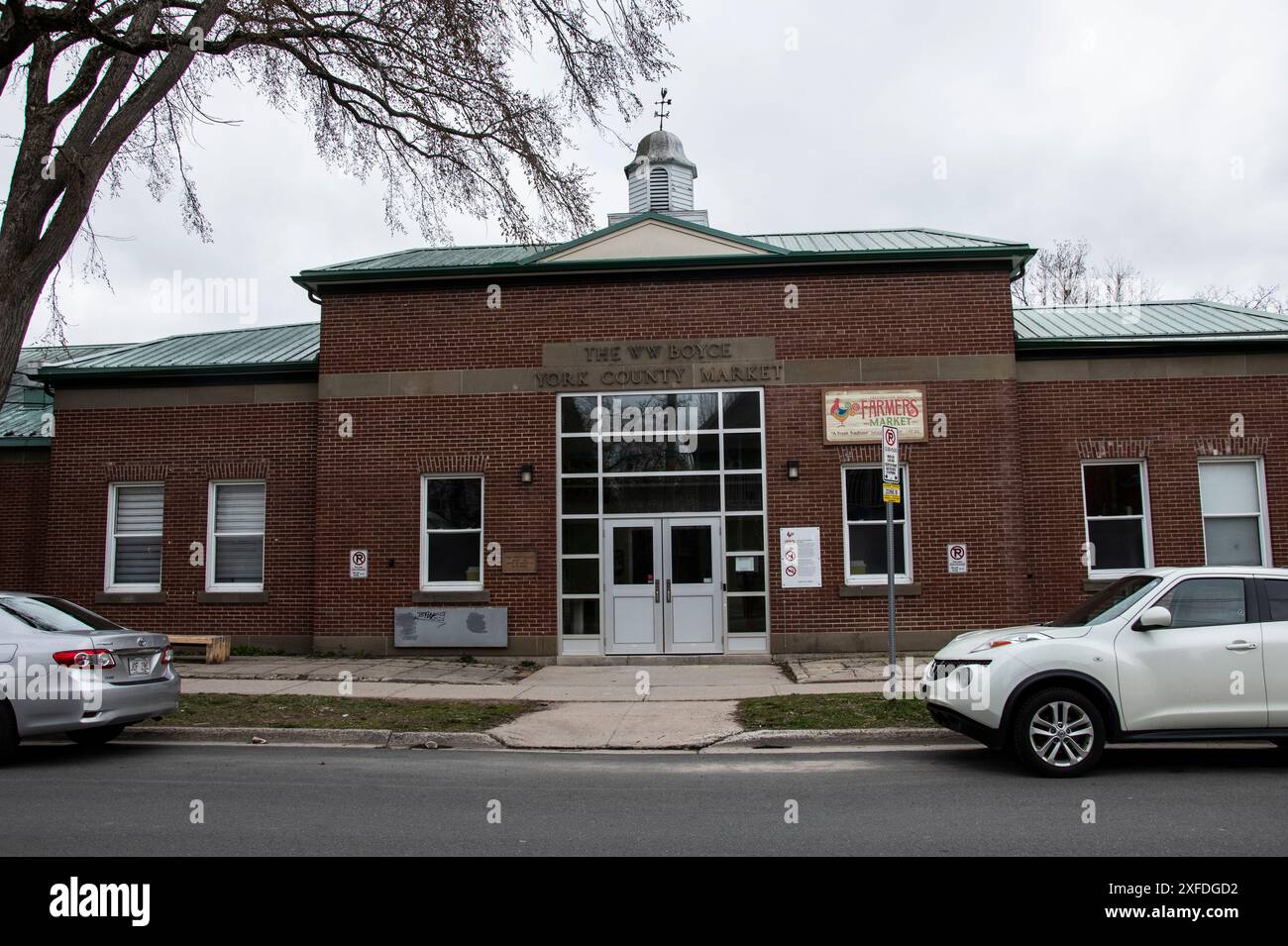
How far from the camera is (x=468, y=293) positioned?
52.4 feet

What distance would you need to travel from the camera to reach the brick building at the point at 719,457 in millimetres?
15148

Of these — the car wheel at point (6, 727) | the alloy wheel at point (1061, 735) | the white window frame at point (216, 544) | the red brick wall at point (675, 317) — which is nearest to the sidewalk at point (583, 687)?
the white window frame at point (216, 544)

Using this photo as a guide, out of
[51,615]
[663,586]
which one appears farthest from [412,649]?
[51,615]

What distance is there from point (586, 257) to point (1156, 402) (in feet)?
30.7

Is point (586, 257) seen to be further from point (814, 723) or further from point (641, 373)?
point (814, 723)

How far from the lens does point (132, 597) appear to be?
16.5 metres


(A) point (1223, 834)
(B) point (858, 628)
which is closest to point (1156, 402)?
(B) point (858, 628)

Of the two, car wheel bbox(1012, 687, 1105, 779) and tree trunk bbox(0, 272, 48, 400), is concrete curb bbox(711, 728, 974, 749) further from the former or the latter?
tree trunk bbox(0, 272, 48, 400)

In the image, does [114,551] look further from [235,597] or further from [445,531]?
[445,531]

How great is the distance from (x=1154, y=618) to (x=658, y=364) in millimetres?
9097

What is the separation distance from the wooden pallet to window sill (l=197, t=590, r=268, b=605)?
90 cm

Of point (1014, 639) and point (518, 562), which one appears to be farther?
point (518, 562)

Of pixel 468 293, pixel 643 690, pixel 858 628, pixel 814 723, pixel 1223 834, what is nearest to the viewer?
pixel 1223 834

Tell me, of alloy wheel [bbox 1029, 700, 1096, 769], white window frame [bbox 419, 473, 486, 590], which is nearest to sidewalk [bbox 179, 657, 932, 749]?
white window frame [bbox 419, 473, 486, 590]
